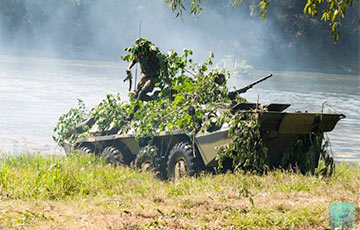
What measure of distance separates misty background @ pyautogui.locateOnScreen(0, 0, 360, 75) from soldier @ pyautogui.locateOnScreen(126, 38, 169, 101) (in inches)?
1942

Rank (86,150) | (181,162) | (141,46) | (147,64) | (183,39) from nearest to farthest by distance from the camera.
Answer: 1. (181,162)
2. (141,46)
3. (147,64)
4. (86,150)
5. (183,39)

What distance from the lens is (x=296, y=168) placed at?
10578 mm

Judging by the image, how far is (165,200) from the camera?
26.3 feet

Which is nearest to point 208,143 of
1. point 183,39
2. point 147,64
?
point 147,64

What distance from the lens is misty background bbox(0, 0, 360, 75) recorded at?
2542 inches

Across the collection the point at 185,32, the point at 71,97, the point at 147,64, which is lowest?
the point at 71,97

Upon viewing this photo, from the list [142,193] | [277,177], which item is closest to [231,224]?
[142,193]

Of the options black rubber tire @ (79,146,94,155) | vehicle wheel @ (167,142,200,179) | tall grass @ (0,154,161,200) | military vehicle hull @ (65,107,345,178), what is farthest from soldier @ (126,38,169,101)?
tall grass @ (0,154,161,200)

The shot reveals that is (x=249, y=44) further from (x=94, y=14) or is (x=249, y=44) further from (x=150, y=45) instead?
(x=150, y=45)

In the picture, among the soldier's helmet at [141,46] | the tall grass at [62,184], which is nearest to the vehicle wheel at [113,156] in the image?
the soldier's helmet at [141,46]

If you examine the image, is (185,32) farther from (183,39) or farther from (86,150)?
(86,150)

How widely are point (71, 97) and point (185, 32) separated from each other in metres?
43.1

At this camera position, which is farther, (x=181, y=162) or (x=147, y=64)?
(x=147, y=64)

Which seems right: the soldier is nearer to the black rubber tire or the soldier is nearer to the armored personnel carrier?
the armored personnel carrier
